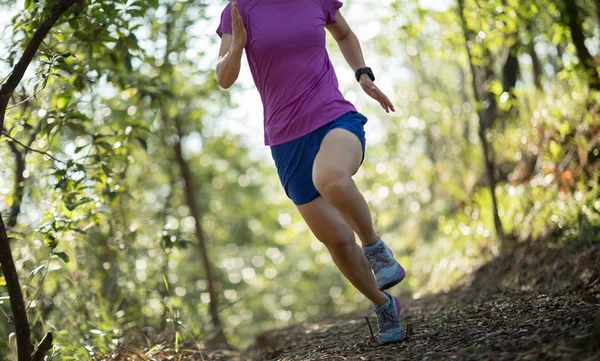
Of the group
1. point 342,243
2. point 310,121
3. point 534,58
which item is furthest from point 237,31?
point 534,58

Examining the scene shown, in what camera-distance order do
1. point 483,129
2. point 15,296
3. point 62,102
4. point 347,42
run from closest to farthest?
1. point 15,296
2. point 347,42
3. point 62,102
4. point 483,129

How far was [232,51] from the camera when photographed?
3.01m

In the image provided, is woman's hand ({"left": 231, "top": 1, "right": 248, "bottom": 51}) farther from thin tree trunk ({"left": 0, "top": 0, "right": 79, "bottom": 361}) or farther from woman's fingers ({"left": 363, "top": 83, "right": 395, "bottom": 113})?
thin tree trunk ({"left": 0, "top": 0, "right": 79, "bottom": 361})

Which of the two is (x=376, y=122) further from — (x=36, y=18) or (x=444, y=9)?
(x=36, y=18)

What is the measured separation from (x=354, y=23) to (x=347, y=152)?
859 cm

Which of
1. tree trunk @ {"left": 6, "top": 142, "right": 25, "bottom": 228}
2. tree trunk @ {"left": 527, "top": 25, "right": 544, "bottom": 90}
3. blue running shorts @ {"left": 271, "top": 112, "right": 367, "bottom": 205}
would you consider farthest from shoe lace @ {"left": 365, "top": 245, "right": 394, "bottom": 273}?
tree trunk @ {"left": 527, "top": 25, "right": 544, "bottom": 90}

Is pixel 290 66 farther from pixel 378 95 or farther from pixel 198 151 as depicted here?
pixel 198 151

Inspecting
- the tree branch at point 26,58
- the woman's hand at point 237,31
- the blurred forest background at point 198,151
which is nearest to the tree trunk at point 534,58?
the blurred forest background at point 198,151

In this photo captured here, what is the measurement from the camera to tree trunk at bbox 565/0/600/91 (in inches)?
227

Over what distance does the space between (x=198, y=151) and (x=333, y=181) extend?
11.9 metres

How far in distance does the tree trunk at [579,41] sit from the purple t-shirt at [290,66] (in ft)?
11.3

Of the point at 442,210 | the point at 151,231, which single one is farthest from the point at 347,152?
the point at 442,210

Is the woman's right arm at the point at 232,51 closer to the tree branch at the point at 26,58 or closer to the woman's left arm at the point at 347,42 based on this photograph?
the woman's left arm at the point at 347,42

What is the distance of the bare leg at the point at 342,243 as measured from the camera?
308 centimetres
